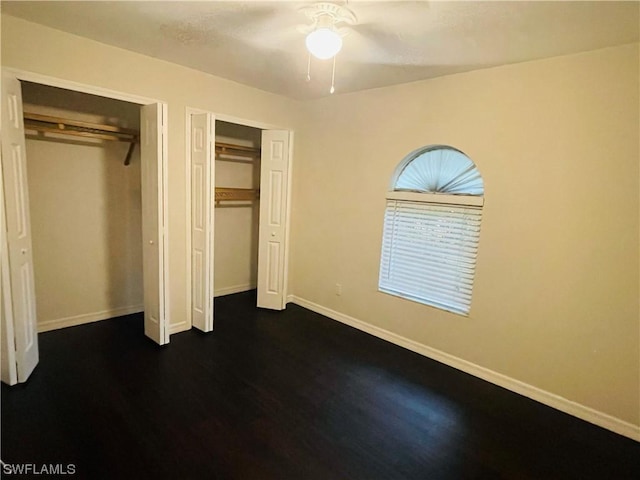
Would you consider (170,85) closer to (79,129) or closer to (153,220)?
(79,129)

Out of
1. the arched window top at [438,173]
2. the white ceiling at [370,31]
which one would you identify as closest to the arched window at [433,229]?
the arched window top at [438,173]

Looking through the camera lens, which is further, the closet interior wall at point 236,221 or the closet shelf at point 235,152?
the closet interior wall at point 236,221

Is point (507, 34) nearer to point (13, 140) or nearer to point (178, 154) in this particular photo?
point (178, 154)

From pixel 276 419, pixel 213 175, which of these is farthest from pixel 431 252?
pixel 213 175

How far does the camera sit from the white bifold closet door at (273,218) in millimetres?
4016

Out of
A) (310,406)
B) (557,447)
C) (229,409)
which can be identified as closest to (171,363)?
(229,409)

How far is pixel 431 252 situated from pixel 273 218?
6.20 feet

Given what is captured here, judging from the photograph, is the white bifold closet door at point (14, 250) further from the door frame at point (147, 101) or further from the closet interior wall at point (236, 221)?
the closet interior wall at point (236, 221)

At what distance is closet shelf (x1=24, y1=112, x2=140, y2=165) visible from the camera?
2.90 meters

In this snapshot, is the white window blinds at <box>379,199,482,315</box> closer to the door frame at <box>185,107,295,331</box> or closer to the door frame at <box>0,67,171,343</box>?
the door frame at <box>185,107,295,331</box>

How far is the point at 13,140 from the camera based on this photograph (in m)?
2.28

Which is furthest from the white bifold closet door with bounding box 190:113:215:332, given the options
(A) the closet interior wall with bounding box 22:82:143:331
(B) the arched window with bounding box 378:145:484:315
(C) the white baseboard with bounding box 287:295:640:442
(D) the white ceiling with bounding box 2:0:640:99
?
(B) the arched window with bounding box 378:145:484:315

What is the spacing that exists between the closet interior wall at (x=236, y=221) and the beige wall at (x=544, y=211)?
5.84ft

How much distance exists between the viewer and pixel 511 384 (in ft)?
9.12
